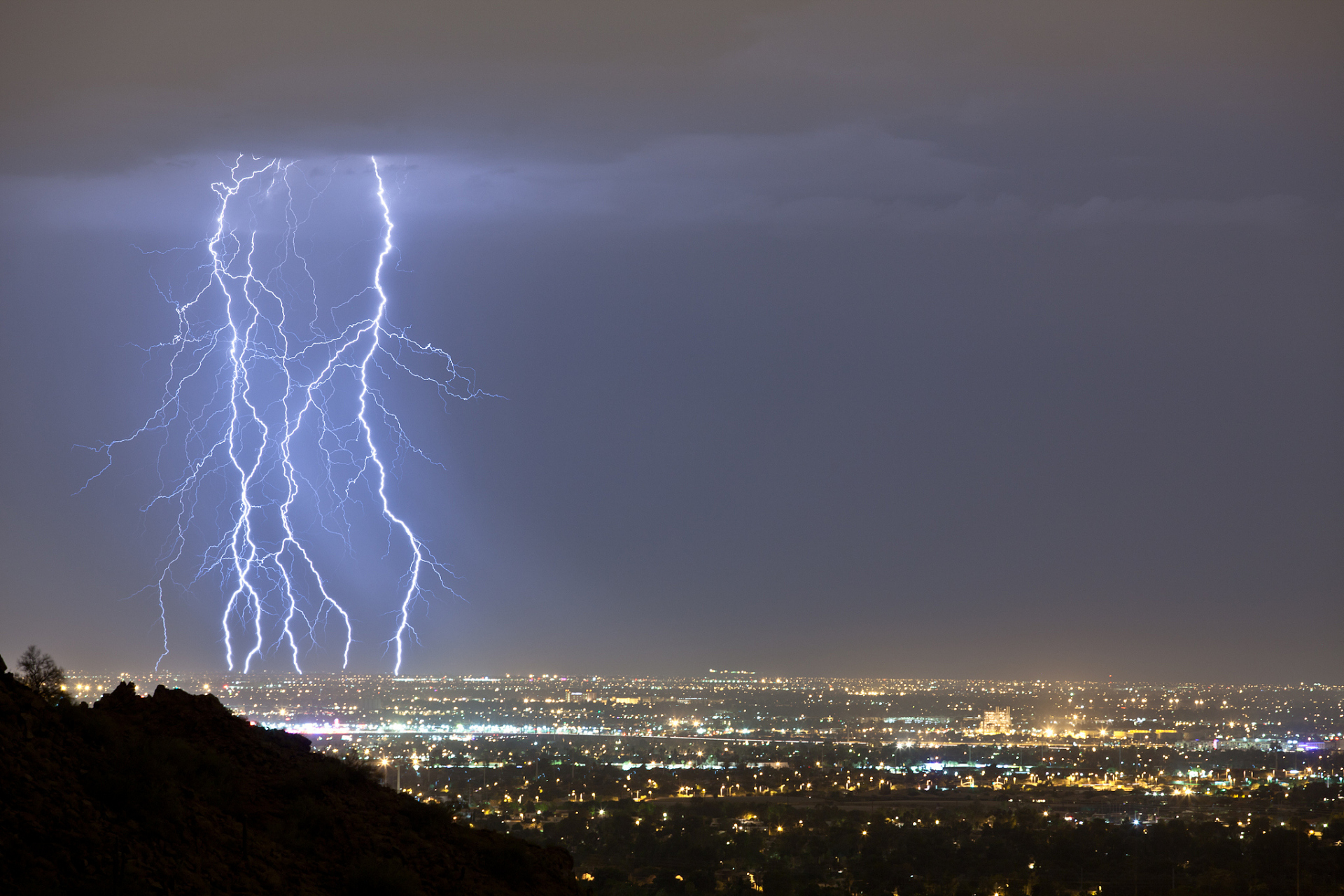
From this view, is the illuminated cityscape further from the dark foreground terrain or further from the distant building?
the dark foreground terrain

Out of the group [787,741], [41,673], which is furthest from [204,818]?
[787,741]

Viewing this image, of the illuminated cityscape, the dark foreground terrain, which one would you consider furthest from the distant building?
the dark foreground terrain

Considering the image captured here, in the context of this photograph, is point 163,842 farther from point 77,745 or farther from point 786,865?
point 786,865

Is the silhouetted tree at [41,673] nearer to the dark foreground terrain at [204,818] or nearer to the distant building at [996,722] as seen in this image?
the dark foreground terrain at [204,818]

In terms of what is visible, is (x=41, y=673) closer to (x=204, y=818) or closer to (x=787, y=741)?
(x=204, y=818)

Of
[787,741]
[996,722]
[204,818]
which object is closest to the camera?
[204,818]

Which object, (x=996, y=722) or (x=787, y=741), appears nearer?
(x=787, y=741)

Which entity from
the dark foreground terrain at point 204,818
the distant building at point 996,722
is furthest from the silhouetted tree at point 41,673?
the distant building at point 996,722
